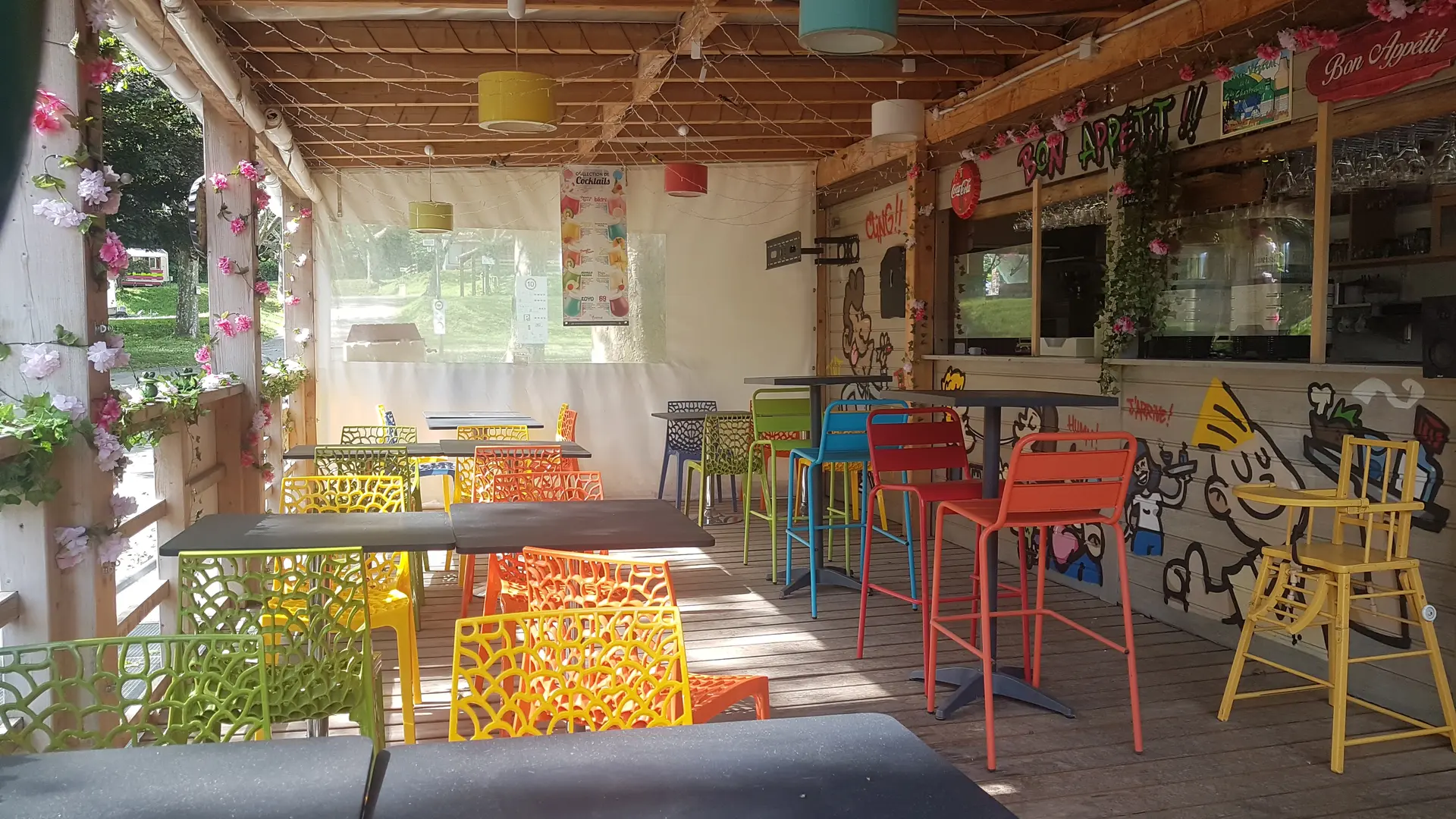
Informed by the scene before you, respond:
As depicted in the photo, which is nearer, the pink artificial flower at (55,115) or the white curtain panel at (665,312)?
the pink artificial flower at (55,115)

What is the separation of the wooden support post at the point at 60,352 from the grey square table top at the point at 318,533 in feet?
0.99

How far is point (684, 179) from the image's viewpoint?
7.25 meters

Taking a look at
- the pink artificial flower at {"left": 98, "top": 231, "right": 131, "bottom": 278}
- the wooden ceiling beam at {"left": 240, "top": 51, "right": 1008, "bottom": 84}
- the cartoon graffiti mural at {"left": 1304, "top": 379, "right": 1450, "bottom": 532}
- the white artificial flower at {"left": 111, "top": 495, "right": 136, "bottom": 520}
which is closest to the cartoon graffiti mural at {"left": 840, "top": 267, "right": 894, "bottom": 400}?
the wooden ceiling beam at {"left": 240, "top": 51, "right": 1008, "bottom": 84}

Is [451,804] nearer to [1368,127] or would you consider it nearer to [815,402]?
[1368,127]

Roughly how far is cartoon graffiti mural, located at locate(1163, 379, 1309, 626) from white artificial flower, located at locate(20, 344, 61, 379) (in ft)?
14.6

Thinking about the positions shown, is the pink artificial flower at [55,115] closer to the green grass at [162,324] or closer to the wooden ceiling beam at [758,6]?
the wooden ceiling beam at [758,6]

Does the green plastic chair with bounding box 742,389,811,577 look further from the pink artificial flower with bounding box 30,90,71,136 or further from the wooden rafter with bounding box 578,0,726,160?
the pink artificial flower with bounding box 30,90,71,136

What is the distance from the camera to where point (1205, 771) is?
10.6 feet

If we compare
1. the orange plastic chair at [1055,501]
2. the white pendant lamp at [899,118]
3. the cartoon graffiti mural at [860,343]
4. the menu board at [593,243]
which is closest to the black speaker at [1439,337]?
the orange plastic chair at [1055,501]

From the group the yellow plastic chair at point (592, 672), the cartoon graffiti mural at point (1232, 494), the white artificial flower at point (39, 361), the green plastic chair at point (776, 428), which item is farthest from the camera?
the green plastic chair at point (776, 428)

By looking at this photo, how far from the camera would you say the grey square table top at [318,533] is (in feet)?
9.23

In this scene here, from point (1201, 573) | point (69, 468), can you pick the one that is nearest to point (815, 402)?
point (1201, 573)

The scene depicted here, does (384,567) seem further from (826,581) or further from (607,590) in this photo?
(826,581)

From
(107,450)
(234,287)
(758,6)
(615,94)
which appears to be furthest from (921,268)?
(107,450)
